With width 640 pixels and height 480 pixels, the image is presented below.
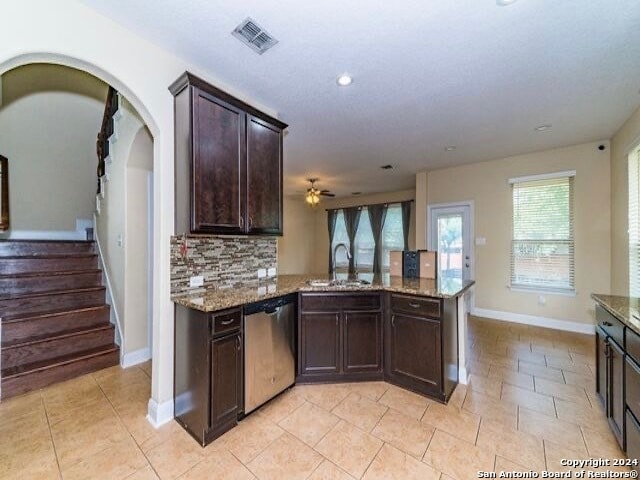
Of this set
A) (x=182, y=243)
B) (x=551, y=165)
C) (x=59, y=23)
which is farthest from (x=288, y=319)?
(x=551, y=165)

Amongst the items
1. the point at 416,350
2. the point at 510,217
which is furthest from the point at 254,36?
the point at 510,217

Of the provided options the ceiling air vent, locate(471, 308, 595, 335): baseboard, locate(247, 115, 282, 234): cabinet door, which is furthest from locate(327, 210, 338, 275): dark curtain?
the ceiling air vent

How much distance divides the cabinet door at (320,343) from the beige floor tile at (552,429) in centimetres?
147

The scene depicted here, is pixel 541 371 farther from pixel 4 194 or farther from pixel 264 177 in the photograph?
pixel 4 194

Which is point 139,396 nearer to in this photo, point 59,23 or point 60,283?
point 60,283

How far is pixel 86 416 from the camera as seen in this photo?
6.93 feet

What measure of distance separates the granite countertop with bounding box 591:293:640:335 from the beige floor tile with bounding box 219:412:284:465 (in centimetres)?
221

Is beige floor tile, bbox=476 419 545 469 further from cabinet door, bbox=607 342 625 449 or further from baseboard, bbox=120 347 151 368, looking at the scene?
baseboard, bbox=120 347 151 368

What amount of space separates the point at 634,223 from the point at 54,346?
631cm

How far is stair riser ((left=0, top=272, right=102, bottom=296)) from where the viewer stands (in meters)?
2.98

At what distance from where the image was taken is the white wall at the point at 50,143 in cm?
387

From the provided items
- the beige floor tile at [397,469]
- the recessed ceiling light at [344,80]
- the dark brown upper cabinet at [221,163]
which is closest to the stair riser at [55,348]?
the dark brown upper cabinet at [221,163]

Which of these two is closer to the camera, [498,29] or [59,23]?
[59,23]

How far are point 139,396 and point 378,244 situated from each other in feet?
20.3
